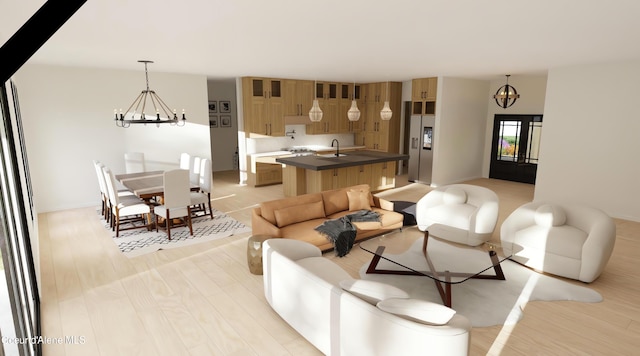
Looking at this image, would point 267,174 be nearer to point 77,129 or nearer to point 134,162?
point 134,162

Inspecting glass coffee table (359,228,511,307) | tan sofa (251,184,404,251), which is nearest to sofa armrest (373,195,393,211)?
tan sofa (251,184,404,251)

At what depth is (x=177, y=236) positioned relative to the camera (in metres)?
5.40

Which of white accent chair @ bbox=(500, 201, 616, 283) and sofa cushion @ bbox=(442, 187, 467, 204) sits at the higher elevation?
sofa cushion @ bbox=(442, 187, 467, 204)

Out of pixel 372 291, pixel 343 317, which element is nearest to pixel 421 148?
pixel 372 291

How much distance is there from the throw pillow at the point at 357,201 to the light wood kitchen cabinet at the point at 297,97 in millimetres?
4585

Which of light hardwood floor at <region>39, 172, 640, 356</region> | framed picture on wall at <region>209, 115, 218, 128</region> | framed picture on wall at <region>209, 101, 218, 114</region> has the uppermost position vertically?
framed picture on wall at <region>209, 101, 218, 114</region>

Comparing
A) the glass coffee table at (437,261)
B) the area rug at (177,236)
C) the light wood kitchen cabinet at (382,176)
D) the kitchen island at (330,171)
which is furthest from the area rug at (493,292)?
the light wood kitchen cabinet at (382,176)

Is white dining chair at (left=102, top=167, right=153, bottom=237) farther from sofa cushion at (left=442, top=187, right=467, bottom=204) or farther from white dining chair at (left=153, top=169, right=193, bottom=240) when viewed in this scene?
sofa cushion at (left=442, top=187, right=467, bottom=204)

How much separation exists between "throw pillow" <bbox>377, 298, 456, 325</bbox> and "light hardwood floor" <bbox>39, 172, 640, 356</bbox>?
0.19 metres

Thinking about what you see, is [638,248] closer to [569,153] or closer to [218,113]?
[569,153]

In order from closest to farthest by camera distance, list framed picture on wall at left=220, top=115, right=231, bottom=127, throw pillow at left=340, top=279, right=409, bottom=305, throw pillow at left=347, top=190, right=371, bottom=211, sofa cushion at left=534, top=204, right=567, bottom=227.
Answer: throw pillow at left=340, top=279, right=409, bottom=305 < sofa cushion at left=534, top=204, right=567, bottom=227 < throw pillow at left=347, top=190, right=371, bottom=211 < framed picture on wall at left=220, top=115, right=231, bottom=127

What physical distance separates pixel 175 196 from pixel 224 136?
6282 mm

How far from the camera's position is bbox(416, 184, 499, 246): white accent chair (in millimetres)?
4844

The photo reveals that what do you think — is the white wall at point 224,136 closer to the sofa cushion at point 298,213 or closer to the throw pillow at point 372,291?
the sofa cushion at point 298,213
